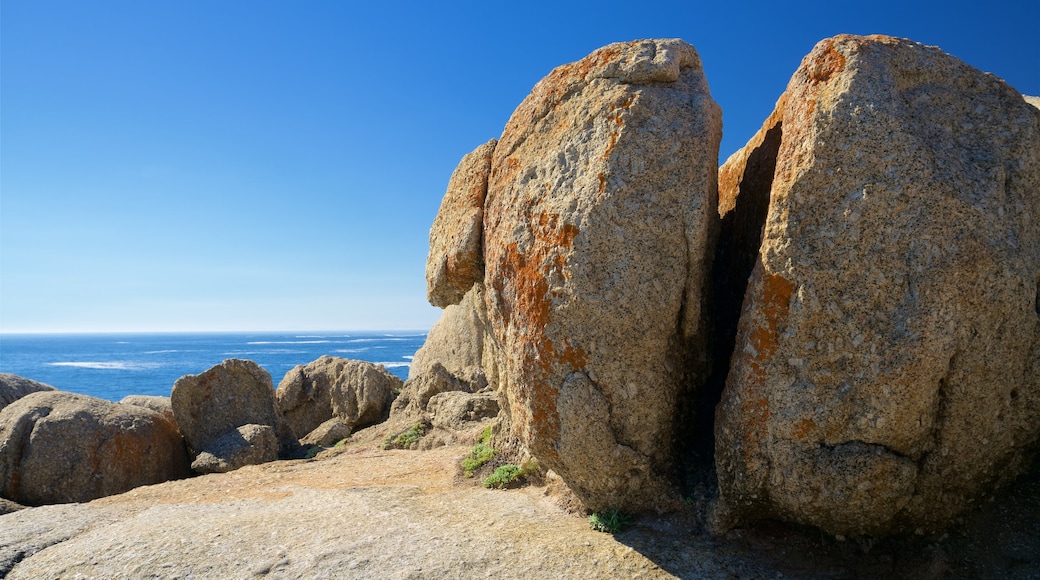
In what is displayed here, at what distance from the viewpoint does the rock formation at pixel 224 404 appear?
13.0 metres

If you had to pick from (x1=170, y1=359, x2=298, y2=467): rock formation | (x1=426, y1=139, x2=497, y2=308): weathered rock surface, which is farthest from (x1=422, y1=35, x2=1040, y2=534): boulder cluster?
(x1=170, y1=359, x2=298, y2=467): rock formation

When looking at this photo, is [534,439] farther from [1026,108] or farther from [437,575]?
[1026,108]

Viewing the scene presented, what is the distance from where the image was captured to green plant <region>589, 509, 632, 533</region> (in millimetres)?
6727

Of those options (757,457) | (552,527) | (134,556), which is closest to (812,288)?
(757,457)

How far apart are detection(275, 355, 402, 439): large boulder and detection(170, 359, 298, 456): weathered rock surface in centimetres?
179

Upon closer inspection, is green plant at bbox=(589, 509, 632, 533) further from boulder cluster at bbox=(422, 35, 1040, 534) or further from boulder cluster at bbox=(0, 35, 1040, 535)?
boulder cluster at bbox=(422, 35, 1040, 534)

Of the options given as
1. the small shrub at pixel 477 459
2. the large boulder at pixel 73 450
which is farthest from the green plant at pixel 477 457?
the large boulder at pixel 73 450

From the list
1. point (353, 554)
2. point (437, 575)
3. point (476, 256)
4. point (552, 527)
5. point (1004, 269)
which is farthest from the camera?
point (476, 256)

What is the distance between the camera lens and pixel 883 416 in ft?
18.0

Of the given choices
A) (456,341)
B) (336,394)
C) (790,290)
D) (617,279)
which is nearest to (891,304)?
(790,290)

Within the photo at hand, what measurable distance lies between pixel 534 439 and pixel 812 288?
3.13 meters

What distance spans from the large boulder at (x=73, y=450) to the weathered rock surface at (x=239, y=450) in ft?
2.51

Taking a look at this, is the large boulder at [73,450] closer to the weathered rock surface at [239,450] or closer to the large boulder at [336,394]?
the weathered rock surface at [239,450]

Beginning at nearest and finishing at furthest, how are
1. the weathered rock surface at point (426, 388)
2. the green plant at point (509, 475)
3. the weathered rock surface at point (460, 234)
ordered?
the weathered rock surface at point (460, 234), the green plant at point (509, 475), the weathered rock surface at point (426, 388)
